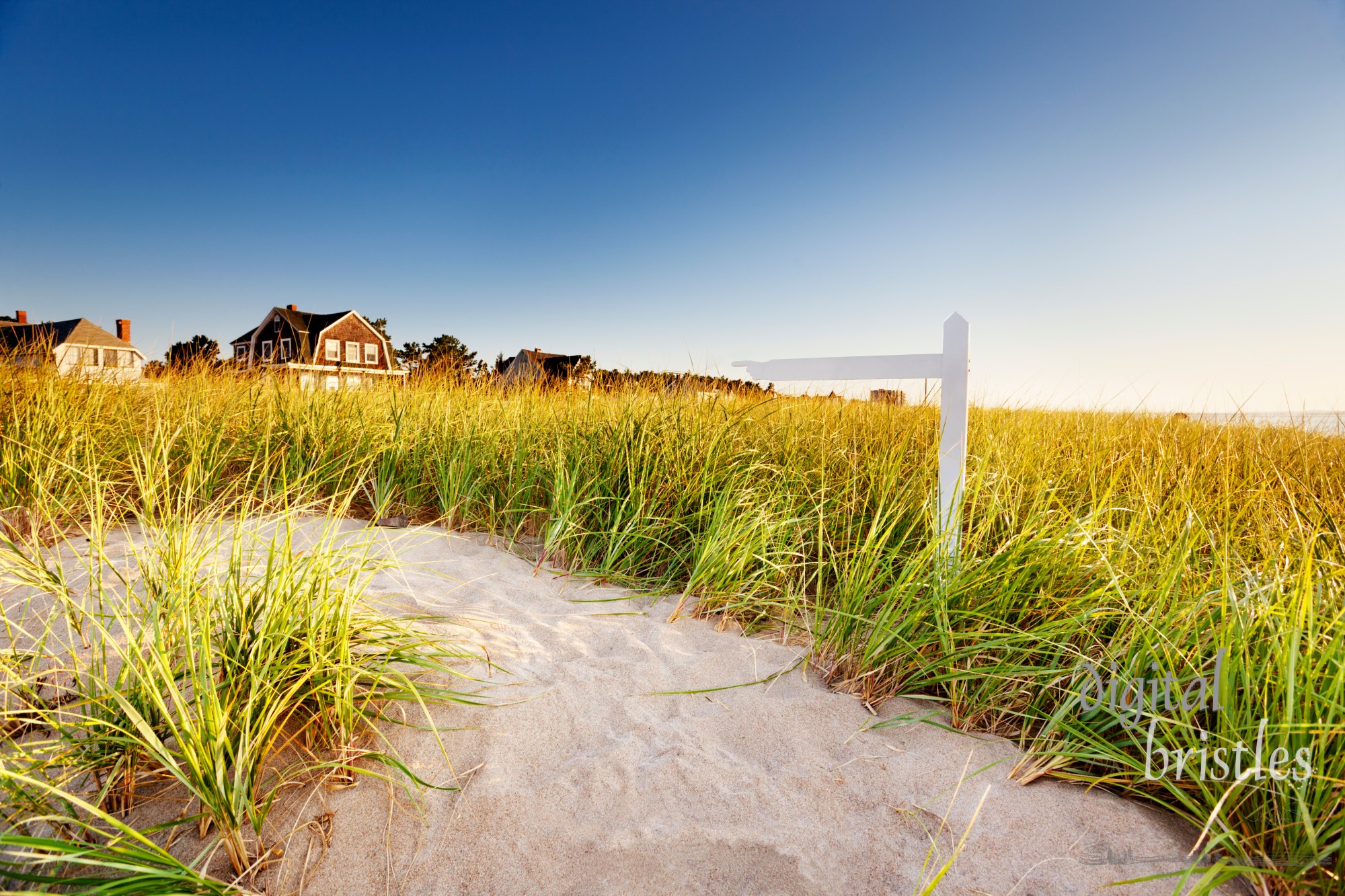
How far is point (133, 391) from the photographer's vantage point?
4.42m

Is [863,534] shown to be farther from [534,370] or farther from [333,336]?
[333,336]

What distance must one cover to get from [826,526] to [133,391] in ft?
17.1

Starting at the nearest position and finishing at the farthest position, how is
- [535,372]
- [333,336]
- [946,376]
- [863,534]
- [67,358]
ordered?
[946,376] → [863,534] → [67,358] → [535,372] → [333,336]

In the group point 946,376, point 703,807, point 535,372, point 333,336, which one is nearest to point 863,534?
point 946,376

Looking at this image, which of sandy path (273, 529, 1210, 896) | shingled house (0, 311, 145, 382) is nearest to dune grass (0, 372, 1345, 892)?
sandy path (273, 529, 1210, 896)

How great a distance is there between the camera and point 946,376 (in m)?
2.79

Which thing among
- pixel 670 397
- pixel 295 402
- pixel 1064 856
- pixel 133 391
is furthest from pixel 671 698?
pixel 133 391

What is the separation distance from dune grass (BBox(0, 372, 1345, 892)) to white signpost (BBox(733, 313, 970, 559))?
0.17m

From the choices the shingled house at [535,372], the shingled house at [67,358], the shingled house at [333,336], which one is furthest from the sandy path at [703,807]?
the shingled house at [333,336]

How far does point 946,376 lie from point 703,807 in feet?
7.19

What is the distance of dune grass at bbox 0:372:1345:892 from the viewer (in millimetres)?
1419

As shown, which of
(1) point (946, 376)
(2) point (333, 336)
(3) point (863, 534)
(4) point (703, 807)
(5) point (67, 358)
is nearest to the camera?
(4) point (703, 807)

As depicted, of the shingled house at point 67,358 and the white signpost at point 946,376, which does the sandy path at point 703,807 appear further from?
the shingled house at point 67,358

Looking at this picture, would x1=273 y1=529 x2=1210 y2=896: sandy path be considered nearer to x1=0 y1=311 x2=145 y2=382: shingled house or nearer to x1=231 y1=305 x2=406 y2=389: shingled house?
x1=0 y1=311 x2=145 y2=382: shingled house
